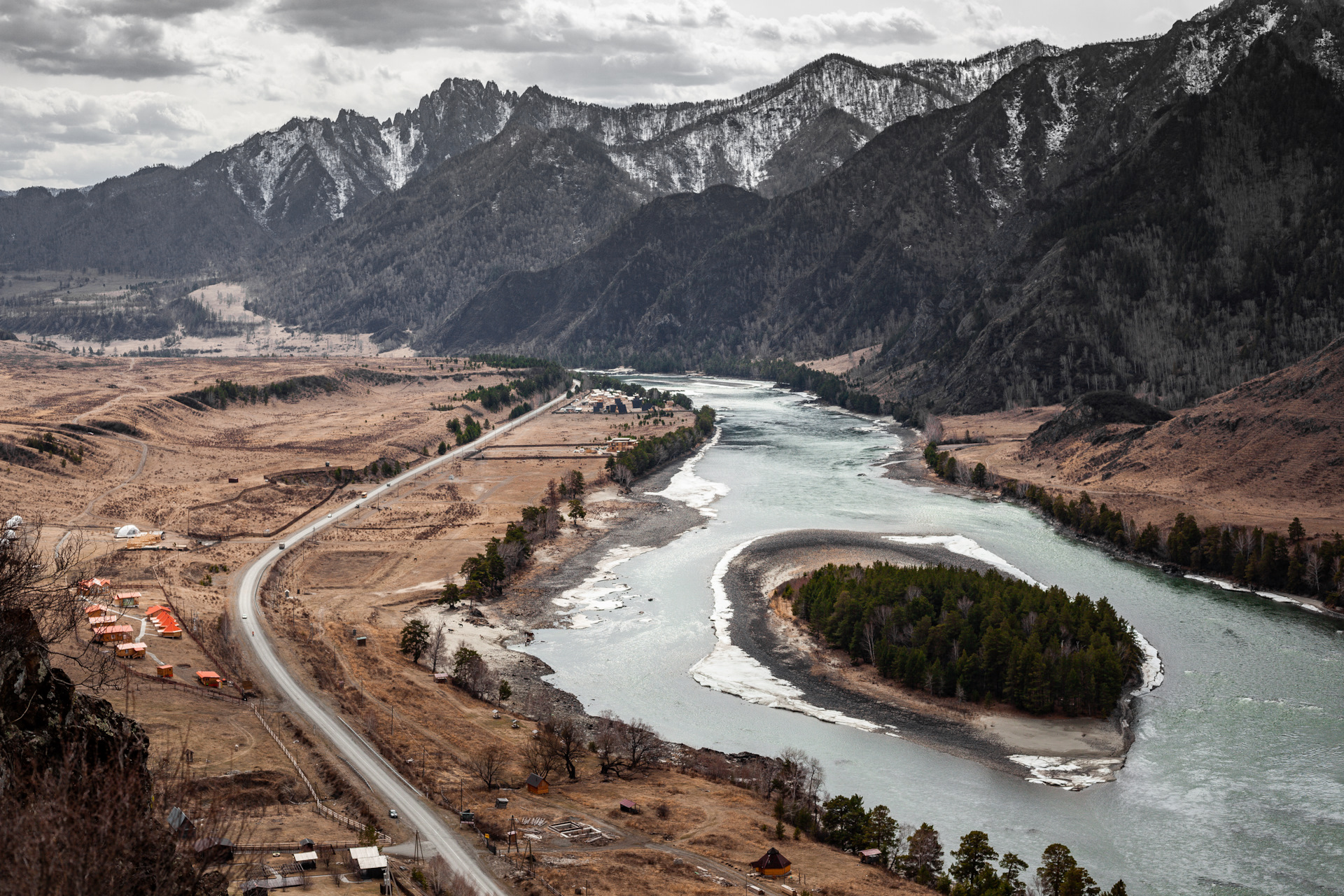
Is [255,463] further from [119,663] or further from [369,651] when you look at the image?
[119,663]

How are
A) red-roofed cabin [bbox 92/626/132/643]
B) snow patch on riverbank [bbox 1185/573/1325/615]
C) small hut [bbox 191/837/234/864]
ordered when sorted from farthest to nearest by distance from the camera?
snow patch on riverbank [bbox 1185/573/1325/615] < red-roofed cabin [bbox 92/626/132/643] < small hut [bbox 191/837/234/864]

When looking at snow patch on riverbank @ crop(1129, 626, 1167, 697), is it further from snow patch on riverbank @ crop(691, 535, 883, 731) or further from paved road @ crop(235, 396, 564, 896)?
paved road @ crop(235, 396, 564, 896)

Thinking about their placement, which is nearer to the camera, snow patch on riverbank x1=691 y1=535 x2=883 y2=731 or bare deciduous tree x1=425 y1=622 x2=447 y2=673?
snow patch on riverbank x1=691 y1=535 x2=883 y2=731

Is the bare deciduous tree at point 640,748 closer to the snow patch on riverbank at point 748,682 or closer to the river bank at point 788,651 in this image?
the river bank at point 788,651

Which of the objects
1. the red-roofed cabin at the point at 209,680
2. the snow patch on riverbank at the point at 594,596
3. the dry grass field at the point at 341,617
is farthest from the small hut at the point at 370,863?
the snow patch on riverbank at the point at 594,596

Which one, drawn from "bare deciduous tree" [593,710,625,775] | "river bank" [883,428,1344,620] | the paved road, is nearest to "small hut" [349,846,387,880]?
the paved road

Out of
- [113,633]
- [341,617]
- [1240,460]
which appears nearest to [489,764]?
[113,633]
